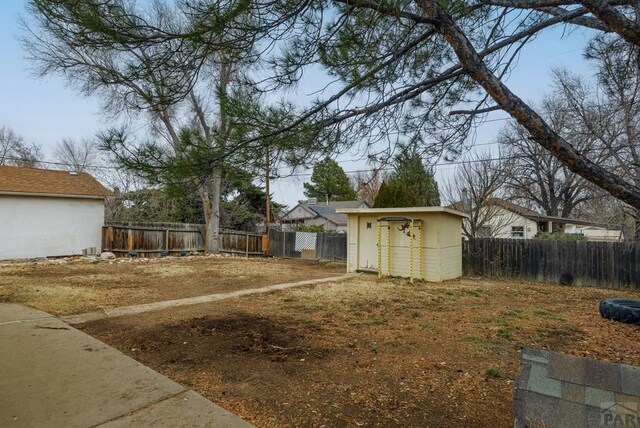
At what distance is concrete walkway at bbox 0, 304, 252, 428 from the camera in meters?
2.27

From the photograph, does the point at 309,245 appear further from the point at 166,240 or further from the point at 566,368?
the point at 566,368

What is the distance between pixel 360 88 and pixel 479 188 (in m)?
10.7

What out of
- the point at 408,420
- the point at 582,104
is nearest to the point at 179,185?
the point at 408,420

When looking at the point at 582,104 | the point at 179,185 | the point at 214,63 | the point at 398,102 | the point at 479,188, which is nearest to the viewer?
the point at 214,63

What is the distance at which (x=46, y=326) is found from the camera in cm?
442

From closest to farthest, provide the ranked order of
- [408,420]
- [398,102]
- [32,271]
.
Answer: [408,420]
[398,102]
[32,271]

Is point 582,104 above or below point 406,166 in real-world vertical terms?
above

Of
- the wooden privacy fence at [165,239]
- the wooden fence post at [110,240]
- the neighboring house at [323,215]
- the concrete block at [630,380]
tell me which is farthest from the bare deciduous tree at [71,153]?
the concrete block at [630,380]

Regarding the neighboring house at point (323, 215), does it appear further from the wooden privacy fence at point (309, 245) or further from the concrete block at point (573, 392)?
the concrete block at point (573, 392)

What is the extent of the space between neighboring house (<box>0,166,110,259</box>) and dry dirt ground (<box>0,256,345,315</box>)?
1.11 m

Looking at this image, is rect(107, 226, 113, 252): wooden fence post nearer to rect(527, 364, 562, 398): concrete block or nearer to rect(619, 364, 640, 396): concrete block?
rect(527, 364, 562, 398): concrete block

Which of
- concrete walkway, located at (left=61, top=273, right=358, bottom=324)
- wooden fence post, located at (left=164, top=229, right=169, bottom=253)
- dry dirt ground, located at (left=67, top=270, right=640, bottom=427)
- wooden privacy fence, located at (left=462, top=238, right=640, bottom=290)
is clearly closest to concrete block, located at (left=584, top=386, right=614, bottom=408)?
dry dirt ground, located at (left=67, top=270, right=640, bottom=427)

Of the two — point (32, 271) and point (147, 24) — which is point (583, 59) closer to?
point (147, 24)

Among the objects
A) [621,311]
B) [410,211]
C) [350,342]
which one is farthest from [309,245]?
[350,342]
